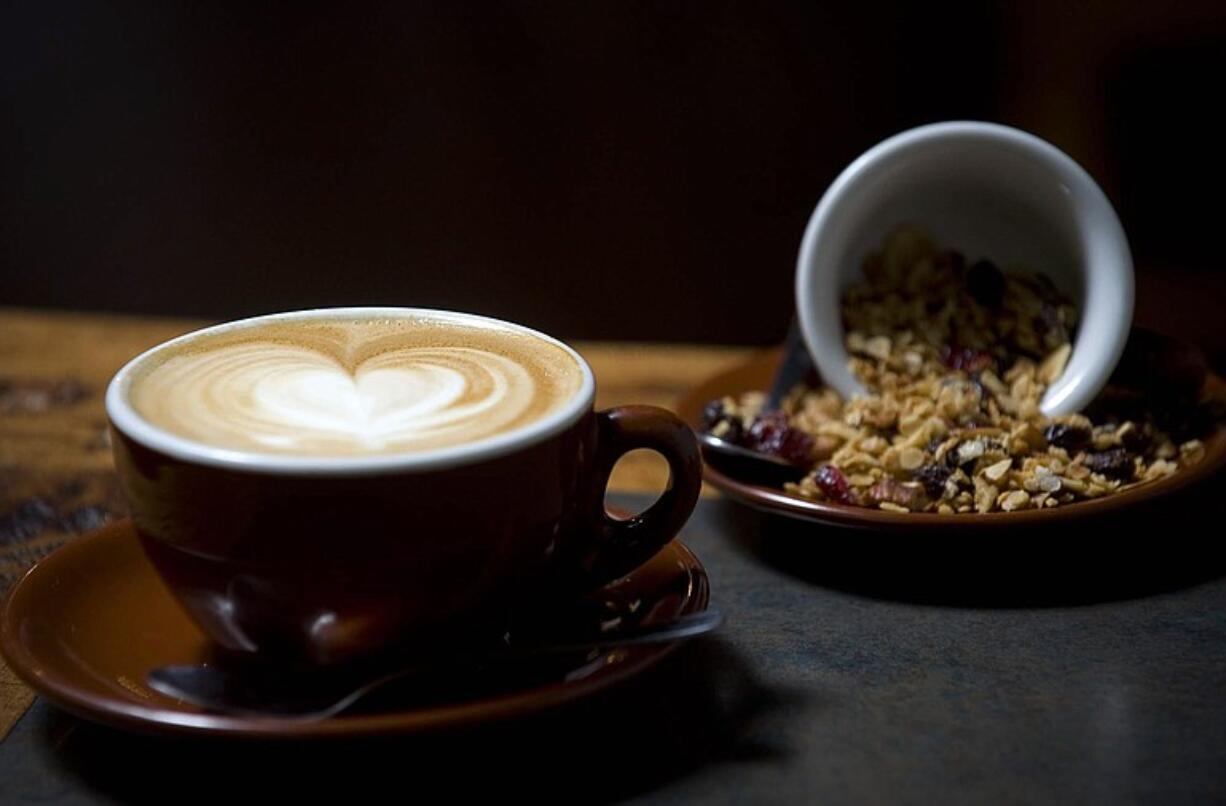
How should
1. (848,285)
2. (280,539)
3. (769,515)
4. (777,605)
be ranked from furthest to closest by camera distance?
(848,285)
(769,515)
(777,605)
(280,539)

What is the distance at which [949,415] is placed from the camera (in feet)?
3.13

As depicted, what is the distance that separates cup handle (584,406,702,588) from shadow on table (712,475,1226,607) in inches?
6.1

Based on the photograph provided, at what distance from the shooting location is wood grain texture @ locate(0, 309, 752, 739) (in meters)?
0.97

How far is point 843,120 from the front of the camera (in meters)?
1.82

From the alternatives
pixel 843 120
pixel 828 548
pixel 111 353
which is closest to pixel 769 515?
pixel 828 548

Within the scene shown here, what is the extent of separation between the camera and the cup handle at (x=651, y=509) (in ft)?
2.37

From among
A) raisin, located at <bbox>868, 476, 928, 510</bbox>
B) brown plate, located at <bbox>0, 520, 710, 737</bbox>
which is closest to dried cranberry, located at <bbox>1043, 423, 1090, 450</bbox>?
raisin, located at <bbox>868, 476, 928, 510</bbox>

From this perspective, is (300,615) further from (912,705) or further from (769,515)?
(769,515)

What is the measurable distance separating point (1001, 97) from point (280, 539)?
1.41m

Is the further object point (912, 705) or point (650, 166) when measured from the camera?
point (650, 166)

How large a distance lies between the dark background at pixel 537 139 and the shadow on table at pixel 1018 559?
81 centimetres

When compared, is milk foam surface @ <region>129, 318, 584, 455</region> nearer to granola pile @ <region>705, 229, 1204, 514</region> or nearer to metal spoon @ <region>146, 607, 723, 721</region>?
metal spoon @ <region>146, 607, 723, 721</region>

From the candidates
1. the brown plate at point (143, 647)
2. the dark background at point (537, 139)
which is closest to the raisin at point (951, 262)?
the brown plate at point (143, 647)

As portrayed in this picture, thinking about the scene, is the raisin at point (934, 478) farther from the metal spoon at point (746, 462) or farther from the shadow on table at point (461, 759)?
the shadow on table at point (461, 759)
